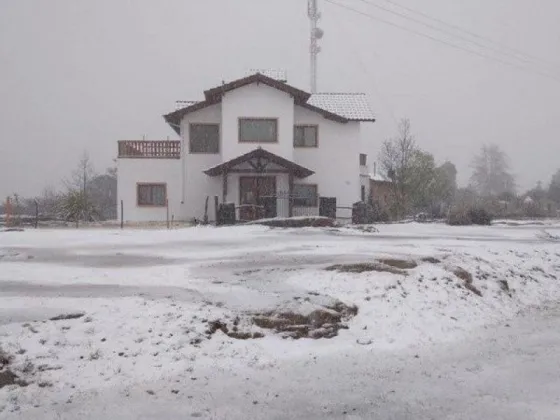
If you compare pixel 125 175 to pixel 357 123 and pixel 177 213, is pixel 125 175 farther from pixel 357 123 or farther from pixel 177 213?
pixel 357 123

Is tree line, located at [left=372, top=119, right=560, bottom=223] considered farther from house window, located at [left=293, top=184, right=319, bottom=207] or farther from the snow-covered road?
the snow-covered road

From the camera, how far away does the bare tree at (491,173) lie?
9300cm

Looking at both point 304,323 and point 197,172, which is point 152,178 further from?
point 304,323

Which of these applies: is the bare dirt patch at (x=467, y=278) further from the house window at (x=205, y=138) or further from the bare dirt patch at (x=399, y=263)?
the house window at (x=205, y=138)

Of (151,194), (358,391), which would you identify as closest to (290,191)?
(151,194)

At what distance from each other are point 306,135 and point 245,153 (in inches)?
188

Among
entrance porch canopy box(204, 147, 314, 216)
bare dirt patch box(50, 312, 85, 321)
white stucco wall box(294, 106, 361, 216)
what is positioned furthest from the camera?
white stucco wall box(294, 106, 361, 216)

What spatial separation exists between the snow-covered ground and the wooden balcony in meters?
16.4

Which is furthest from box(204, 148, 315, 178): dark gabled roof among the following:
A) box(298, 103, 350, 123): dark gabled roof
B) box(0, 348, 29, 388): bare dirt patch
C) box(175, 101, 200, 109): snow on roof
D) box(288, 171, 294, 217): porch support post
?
box(0, 348, 29, 388): bare dirt patch

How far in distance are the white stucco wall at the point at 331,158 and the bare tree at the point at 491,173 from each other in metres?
71.3

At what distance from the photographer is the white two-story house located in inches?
1067

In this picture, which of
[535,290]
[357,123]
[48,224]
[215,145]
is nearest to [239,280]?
[535,290]

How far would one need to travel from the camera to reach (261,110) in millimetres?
27406

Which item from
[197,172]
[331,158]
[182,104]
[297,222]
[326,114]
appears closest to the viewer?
[297,222]
